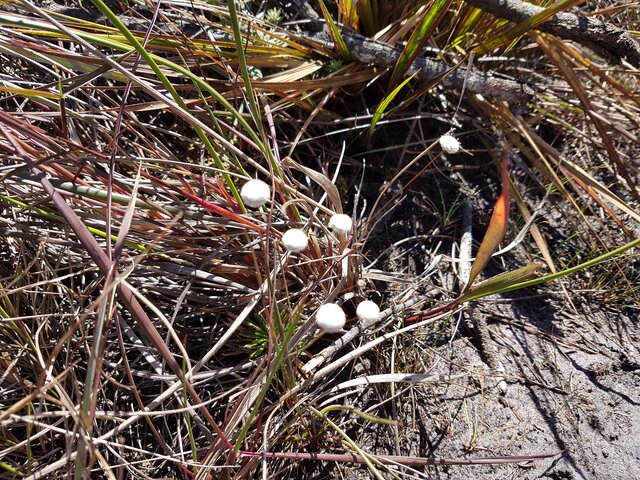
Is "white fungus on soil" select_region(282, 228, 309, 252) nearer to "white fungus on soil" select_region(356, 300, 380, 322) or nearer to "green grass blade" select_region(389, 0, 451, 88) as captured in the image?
"white fungus on soil" select_region(356, 300, 380, 322)

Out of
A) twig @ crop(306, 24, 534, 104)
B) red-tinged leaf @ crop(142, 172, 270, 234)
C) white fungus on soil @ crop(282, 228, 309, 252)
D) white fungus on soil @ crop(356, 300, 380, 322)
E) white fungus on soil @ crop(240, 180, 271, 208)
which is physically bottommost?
white fungus on soil @ crop(356, 300, 380, 322)

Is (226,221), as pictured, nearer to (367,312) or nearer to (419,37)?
(367,312)

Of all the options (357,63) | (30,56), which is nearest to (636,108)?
(357,63)

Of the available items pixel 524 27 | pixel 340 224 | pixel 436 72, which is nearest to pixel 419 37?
pixel 436 72

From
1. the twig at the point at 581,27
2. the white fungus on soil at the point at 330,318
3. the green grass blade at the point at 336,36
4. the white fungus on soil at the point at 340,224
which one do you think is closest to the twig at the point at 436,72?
the green grass blade at the point at 336,36

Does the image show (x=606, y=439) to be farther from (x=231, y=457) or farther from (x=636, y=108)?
(x=636, y=108)

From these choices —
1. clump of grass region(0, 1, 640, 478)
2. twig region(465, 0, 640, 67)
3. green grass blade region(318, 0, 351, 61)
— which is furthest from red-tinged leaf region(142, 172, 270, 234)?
twig region(465, 0, 640, 67)

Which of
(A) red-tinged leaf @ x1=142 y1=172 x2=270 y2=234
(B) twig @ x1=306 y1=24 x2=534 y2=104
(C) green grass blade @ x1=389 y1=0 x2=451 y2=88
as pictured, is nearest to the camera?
(A) red-tinged leaf @ x1=142 y1=172 x2=270 y2=234
